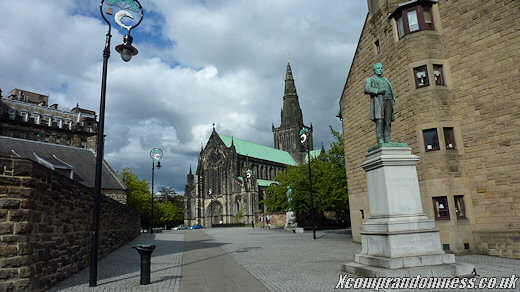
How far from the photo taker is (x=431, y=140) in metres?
14.8

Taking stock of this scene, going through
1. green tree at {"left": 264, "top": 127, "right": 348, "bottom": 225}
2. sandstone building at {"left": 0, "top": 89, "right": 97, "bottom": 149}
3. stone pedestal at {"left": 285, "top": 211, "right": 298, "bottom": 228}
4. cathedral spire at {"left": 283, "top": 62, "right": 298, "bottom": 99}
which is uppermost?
cathedral spire at {"left": 283, "top": 62, "right": 298, "bottom": 99}

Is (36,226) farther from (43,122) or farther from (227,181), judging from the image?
(227,181)

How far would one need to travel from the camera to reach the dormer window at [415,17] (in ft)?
51.8

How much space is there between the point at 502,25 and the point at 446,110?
3874mm

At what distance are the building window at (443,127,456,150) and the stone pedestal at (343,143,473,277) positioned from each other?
22.2 ft

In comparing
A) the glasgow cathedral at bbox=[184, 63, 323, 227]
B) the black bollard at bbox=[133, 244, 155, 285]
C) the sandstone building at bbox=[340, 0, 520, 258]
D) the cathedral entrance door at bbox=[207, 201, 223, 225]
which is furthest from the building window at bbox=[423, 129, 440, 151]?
the cathedral entrance door at bbox=[207, 201, 223, 225]

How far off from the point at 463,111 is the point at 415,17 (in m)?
5.04

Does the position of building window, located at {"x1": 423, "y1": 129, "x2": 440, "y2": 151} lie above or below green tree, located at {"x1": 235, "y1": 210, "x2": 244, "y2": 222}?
above

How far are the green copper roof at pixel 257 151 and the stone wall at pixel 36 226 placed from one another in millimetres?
76229

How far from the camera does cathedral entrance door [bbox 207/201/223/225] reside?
81400mm

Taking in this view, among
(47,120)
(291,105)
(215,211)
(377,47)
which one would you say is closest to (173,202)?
(215,211)

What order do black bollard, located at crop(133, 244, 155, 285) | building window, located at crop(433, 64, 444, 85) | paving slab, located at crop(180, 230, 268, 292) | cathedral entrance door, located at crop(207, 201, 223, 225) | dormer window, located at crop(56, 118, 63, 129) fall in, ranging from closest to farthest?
paving slab, located at crop(180, 230, 268, 292), black bollard, located at crop(133, 244, 155, 285), building window, located at crop(433, 64, 444, 85), dormer window, located at crop(56, 118, 63, 129), cathedral entrance door, located at crop(207, 201, 223, 225)

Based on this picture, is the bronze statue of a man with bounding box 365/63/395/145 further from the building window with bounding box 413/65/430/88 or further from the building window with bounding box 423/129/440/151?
the building window with bounding box 413/65/430/88

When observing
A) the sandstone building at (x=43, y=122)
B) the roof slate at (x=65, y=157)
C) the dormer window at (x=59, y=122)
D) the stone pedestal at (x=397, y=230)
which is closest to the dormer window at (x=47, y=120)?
the sandstone building at (x=43, y=122)
